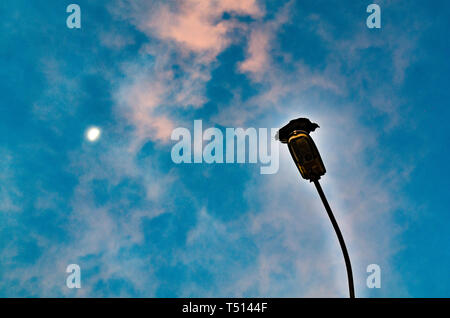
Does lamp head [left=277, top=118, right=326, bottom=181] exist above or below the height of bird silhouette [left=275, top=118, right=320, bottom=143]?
below

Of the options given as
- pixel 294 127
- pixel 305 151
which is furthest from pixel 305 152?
pixel 294 127

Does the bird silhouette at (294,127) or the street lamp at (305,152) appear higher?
the bird silhouette at (294,127)

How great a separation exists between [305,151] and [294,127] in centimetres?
55

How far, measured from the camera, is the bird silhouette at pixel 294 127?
18.6ft

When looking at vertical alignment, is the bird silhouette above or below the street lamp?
above

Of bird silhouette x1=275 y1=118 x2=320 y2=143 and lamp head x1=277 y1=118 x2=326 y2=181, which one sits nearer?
lamp head x1=277 y1=118 x2=326 y2=181

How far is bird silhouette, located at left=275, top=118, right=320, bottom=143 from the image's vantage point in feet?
18.6

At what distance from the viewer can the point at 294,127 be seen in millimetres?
5715

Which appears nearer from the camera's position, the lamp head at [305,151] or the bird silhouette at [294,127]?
the lamp head at [305,151]
